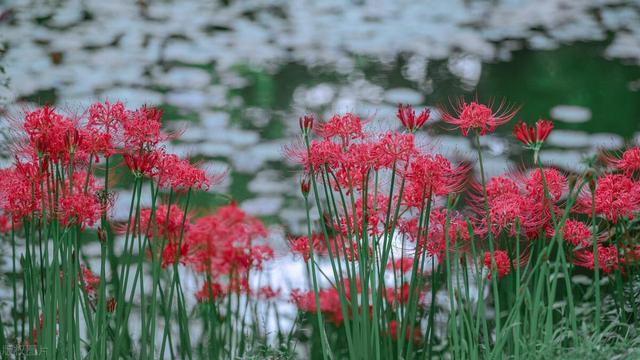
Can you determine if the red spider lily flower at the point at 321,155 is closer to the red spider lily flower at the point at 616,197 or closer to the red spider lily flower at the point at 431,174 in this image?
the red spider lily flower at the point at 431,174

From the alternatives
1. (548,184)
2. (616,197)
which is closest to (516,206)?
(548,184)

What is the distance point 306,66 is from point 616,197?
4.53 meters

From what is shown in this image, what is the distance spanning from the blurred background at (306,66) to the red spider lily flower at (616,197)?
214cm

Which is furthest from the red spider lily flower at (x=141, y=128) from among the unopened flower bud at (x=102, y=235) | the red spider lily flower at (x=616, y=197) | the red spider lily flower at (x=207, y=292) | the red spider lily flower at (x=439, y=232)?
the red spider lily flower at (x=616, y=197)

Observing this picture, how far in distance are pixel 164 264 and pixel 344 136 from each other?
0.58 m

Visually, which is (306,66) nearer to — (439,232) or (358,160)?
(439,232)

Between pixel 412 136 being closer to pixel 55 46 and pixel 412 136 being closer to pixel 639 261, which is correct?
pixel 639 261

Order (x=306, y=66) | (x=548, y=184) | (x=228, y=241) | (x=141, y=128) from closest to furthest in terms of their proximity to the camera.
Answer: (x=141, y=128) < (x=548, y=184) < (x=228, y=241) < (x=306, y=66)

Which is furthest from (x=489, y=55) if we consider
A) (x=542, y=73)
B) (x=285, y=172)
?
(x=285, y=172)

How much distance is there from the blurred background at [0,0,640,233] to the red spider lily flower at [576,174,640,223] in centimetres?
214

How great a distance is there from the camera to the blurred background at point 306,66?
4.66 meters

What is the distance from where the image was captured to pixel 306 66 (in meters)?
6.17

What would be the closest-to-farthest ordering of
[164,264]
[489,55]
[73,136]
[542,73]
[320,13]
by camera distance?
[73,136], [164,264], [542,73], [489,55], [320,13]

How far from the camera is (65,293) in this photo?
1731 millimetres
